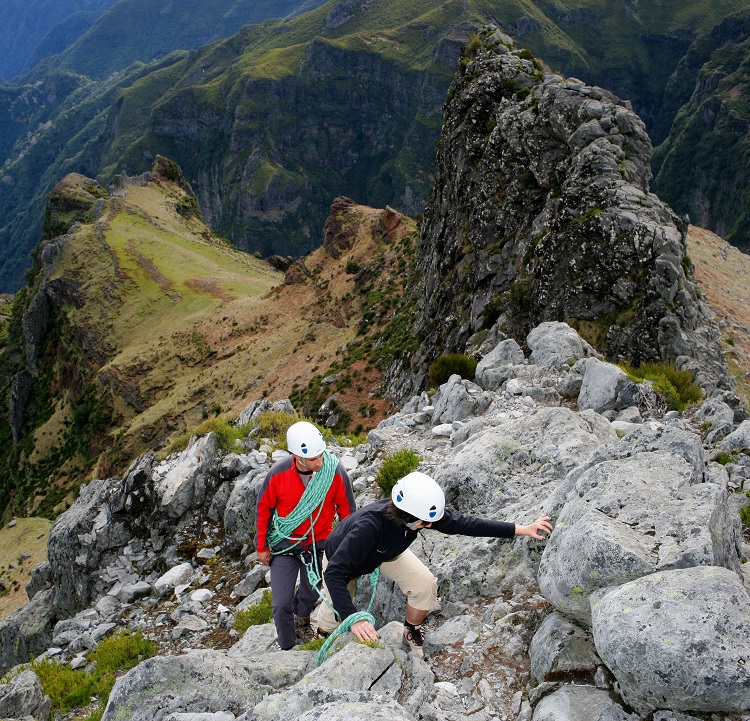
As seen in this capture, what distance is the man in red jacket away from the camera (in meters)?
7.95

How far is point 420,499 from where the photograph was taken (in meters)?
6.22

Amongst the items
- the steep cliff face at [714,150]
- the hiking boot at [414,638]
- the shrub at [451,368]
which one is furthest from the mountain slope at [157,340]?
the steep cliff face at [714,150]

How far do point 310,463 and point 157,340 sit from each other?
197 feet

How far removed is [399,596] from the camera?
25.4ft

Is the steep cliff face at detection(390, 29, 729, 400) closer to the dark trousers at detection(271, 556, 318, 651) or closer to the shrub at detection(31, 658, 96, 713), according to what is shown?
the dark trousers at detection(271, 556, 318, 651)

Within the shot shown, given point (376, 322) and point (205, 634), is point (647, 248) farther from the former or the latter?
point (376, 322)

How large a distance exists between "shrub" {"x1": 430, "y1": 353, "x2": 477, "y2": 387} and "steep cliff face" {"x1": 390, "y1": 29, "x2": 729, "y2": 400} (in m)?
5.53

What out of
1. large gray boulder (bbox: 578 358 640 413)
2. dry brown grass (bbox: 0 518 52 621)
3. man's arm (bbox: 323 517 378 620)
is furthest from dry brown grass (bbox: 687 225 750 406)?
dry brown grass (bbox: 0 518 52 621)

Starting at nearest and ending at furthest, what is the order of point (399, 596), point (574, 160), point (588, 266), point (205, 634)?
point (399, 596)
point (205, 634)
point (588, 266)
point (574, 160)

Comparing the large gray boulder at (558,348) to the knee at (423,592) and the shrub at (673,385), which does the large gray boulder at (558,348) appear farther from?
the knee at (423,592)

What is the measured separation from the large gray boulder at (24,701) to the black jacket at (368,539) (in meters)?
5.74

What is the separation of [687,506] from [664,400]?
740 centimetres

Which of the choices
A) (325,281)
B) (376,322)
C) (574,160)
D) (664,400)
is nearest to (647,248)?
(574,160)

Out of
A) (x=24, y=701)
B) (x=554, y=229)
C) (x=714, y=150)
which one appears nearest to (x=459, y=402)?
(x=24, y=701)
